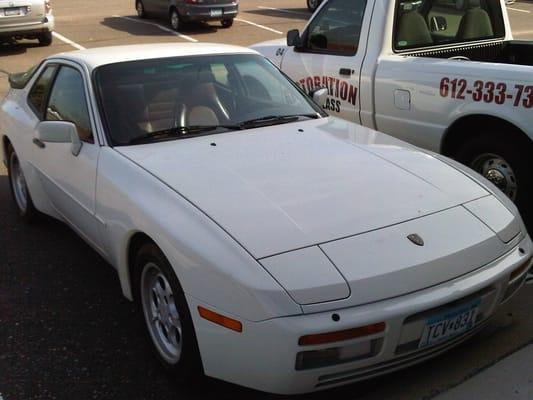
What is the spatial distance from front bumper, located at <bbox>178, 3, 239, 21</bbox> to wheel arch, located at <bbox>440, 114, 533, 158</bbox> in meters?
12.8

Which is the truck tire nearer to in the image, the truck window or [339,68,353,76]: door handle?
the truck window

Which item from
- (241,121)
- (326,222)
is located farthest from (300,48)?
(326,222)

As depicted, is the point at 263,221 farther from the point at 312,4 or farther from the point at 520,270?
the point at 312,4

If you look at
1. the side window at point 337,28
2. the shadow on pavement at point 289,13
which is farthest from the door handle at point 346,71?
the shadow on pavement at point 289,13

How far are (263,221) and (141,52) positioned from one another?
6.34 ft

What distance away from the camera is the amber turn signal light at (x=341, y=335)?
2.45 meters

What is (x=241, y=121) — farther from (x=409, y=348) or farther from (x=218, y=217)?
(x=409, y=348)

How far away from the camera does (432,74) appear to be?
4793 millimetres

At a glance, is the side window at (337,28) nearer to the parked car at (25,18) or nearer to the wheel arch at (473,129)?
the wheel arch at (473,129)

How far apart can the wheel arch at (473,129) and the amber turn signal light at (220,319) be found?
267 centimetres

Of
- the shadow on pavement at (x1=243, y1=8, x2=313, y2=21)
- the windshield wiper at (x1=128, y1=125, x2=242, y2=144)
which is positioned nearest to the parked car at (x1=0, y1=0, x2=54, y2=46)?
the shadow on pavement at (x1=243, y1=8, x2=313, y2=21)

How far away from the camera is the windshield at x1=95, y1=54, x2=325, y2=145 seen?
3.85 metres

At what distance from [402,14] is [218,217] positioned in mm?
3265

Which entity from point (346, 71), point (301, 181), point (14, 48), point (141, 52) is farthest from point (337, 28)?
point (14, 48)
